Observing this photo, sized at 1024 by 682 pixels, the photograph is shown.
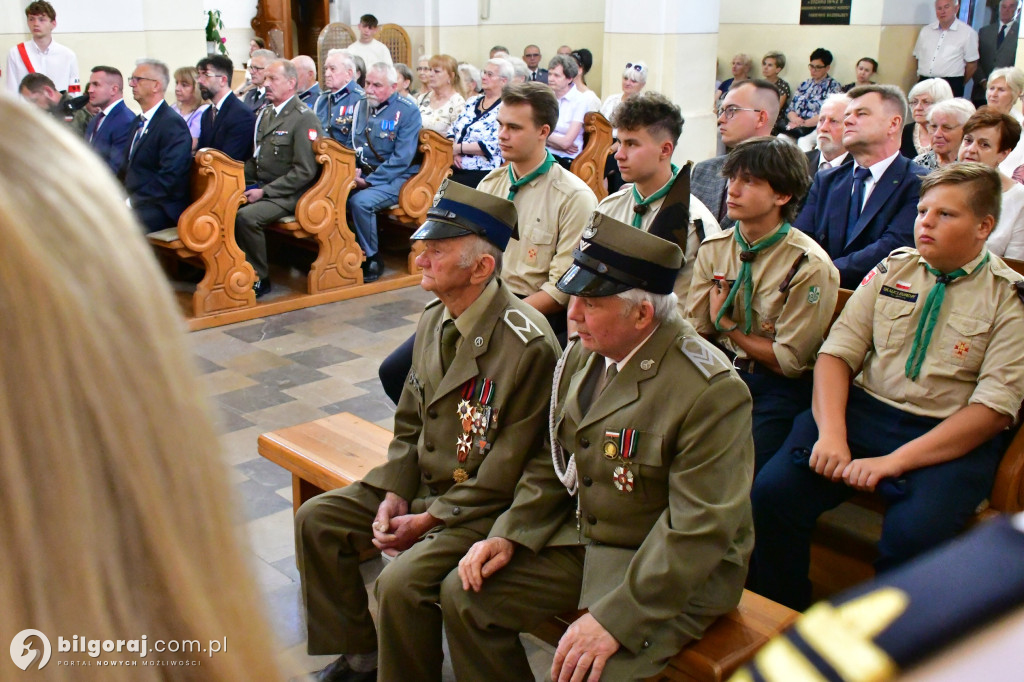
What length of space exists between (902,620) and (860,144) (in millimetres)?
3827

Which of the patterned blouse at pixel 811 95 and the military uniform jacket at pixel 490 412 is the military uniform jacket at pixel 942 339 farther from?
the patterned blouse at pixel 811 95

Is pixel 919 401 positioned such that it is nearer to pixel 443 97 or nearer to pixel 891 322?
pixel 891 322

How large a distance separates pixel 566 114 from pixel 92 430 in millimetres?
8089

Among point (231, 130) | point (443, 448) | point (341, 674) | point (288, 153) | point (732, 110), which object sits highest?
point (732, 110)

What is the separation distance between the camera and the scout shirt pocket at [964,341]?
8.98 ft

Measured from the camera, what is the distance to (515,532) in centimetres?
239

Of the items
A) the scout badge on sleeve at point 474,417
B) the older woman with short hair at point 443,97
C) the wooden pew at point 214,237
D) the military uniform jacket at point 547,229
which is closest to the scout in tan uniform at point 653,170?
the military uniform jacket at point 547,229

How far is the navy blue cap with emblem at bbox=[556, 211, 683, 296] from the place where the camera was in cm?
229

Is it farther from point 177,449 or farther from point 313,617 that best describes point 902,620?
point 313,617

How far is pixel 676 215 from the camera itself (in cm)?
338

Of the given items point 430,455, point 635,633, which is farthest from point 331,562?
point 635,633

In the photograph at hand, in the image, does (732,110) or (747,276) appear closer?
(747,276)

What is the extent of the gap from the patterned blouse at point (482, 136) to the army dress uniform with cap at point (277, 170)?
1145 mm

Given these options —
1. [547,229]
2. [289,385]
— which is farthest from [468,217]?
[289,385]
